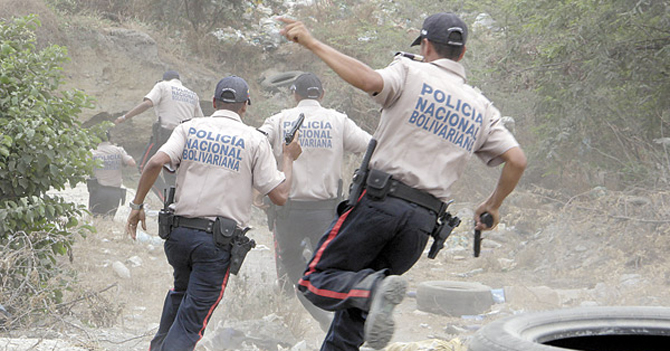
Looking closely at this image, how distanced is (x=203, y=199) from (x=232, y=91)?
29.5 inches

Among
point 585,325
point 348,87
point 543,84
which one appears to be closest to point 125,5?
point 348,87

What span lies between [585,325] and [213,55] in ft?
47.6

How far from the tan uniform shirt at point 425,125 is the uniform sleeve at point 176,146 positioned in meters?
1.40

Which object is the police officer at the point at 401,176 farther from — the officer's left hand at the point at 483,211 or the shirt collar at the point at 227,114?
the shirt collar at the point at 227,114

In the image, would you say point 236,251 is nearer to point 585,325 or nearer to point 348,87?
point 585,325

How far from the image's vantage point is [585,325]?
3.37 m

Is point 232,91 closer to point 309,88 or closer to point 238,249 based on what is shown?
point 238,249

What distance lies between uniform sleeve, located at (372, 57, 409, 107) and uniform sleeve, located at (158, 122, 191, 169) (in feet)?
4.88

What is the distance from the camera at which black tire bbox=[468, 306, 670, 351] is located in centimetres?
327

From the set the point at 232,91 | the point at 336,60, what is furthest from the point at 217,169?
the point at 336,60

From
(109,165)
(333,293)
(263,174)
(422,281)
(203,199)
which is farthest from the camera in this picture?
(109,165)

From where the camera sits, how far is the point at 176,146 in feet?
14.1

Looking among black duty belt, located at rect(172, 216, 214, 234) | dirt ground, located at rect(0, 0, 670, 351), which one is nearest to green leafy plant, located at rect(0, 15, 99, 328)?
dirt ground, located at rect(0, 0, 670, 351)

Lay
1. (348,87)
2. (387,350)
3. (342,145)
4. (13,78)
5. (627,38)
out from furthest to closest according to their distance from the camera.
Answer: (348,87)
(627,38)
(342,145)
(13,78)
(387,350)
